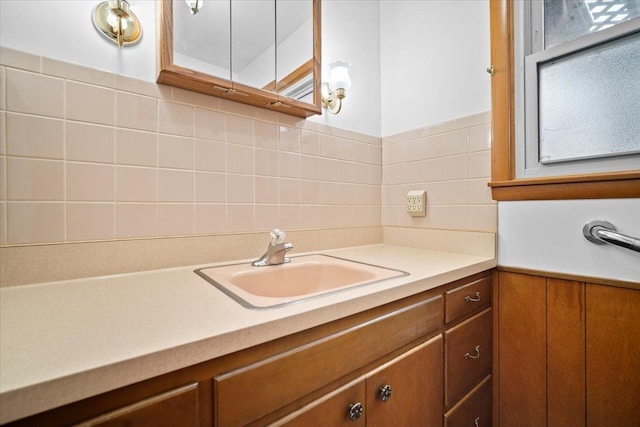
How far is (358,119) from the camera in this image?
142 centimetres

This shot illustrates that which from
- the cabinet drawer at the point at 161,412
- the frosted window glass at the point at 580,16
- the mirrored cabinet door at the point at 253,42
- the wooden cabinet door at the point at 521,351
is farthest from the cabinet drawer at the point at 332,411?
the frosted window glass at the point at 580,16

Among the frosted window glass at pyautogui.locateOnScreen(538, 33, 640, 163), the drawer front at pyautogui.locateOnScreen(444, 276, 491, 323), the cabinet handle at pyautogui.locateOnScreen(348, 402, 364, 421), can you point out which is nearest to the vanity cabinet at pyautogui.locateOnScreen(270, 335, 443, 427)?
the cabinet handle at pyautogui.locateOnScreen(348, 402, 364, 421)

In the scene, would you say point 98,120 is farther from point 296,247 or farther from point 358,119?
point 358,119

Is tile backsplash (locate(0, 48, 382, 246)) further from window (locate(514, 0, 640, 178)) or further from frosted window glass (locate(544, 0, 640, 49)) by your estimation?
frosted window glass (locate(544, 0, 640, 49))

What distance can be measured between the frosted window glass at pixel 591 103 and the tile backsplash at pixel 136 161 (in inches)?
35.2

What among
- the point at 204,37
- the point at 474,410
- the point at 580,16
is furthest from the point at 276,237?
the point at 580,16

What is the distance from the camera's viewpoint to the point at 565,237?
938mm

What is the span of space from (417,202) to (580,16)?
0.86 m

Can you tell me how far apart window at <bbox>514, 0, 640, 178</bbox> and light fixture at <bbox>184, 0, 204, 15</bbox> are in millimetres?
1168

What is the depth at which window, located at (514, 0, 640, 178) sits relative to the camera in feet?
2.85

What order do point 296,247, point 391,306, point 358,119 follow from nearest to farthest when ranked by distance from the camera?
point 391,306 < point 296,247 < point 358,119

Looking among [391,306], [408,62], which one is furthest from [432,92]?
[391,306]

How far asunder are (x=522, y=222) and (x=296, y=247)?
874mm

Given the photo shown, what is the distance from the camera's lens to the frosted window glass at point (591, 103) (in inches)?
34.0
